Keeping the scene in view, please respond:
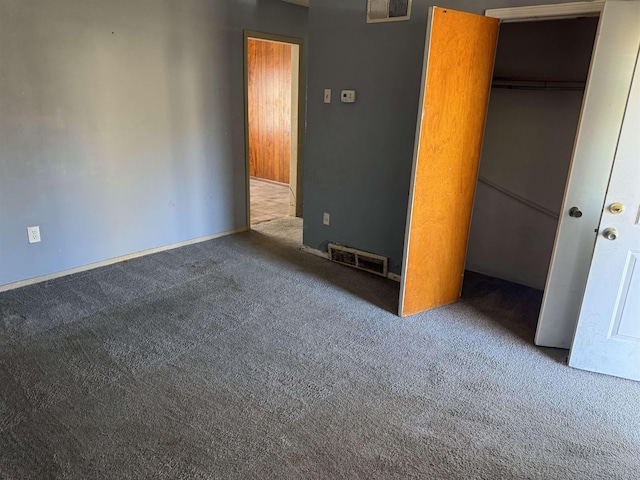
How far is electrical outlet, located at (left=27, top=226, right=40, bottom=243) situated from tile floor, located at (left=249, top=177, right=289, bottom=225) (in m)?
2.36

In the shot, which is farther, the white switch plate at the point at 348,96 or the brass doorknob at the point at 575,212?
the white switch plate at the point at 348,96

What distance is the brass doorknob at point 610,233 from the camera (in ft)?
7.69

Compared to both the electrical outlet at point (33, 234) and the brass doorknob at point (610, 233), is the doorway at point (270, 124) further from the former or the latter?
the brass doorknob at point (610, 233)

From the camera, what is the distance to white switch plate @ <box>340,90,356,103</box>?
3674 millimetres

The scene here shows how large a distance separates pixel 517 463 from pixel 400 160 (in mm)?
2314

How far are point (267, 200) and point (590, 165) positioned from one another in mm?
4636

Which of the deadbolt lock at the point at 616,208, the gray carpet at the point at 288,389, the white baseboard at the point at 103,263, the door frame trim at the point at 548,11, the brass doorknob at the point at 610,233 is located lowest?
the gray carpet at the point at 288,389

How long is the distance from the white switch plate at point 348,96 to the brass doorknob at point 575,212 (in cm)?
190

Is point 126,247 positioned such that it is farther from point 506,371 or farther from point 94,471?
point 506,371

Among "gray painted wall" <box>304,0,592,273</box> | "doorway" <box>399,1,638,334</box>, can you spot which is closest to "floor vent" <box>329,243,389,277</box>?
"gray painted wall" <box>304,0,592,273</box>

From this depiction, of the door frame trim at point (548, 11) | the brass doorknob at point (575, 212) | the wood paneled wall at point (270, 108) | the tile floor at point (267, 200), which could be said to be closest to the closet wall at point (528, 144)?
the door frame trim at point (548, 11)

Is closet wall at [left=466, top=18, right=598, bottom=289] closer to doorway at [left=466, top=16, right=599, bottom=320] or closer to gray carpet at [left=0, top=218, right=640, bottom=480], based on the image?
doorway at [left=466, top=16, right=599, bottom=320]

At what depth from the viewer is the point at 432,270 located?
3.19 metres

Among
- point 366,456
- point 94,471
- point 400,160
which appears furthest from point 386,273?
point 94,471
